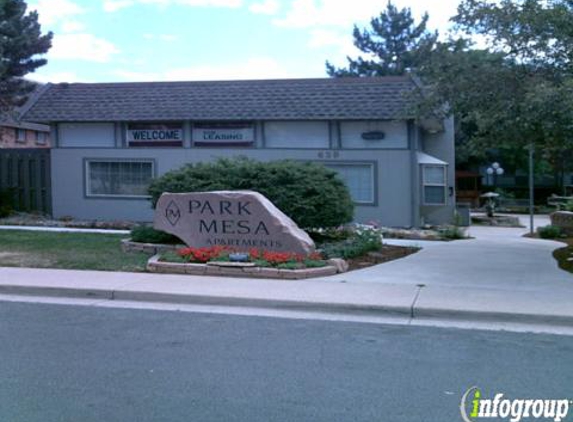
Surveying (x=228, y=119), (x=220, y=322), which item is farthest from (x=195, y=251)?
(x=228, y=119)

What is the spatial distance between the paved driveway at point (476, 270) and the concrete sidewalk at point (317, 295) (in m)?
0.53

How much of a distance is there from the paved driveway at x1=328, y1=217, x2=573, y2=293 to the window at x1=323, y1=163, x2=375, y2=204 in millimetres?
4913

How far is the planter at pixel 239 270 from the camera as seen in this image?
10.9m

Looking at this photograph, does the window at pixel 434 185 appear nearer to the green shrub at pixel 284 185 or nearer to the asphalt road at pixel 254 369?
the green shrub at pixel 284 185

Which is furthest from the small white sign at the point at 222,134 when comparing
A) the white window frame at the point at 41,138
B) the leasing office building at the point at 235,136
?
the white window frame at the point at 41,138

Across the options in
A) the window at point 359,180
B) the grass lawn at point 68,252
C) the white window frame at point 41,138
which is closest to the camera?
the grass lawn at point 68,252

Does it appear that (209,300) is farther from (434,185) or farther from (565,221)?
(565,221)

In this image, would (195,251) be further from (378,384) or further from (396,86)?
(396,86)

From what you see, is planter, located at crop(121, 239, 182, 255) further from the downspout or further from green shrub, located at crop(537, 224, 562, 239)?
green shrub, located at crop(537, 224, 562, 239)

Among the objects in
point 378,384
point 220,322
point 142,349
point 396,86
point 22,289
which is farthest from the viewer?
point 396,86

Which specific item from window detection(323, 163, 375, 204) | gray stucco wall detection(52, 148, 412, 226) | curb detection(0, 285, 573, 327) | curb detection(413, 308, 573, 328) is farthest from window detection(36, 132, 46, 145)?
curb detection(413, 308, 573, 328)

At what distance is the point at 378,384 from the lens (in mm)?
5754

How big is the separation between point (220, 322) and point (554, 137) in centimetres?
676

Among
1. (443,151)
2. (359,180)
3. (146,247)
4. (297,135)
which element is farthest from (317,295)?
(443,151)
